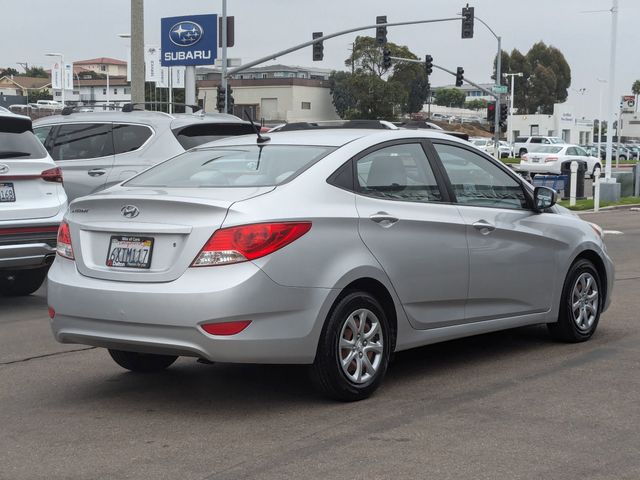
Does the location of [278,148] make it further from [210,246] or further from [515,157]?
[515,157]

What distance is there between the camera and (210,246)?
5.54 m

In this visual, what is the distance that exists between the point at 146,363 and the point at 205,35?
111 feet

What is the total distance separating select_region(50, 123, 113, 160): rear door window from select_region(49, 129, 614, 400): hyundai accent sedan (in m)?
5.56

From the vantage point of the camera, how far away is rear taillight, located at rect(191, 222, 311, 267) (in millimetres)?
5523

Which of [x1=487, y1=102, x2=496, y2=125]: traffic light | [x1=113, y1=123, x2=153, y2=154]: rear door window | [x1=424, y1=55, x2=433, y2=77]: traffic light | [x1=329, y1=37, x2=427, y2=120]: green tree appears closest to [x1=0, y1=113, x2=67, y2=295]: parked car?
[x1=113, y1=123, x2=153, y2=154]: rear door window

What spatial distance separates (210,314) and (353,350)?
3.13 feet

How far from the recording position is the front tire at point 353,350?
580 centimetres

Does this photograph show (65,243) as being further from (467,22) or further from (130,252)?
(467,22)

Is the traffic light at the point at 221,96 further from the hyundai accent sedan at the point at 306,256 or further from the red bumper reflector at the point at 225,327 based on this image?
→ the red bumper reflector at the point at 225,327

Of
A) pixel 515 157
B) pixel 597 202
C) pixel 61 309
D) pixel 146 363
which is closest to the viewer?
pixel 61 309

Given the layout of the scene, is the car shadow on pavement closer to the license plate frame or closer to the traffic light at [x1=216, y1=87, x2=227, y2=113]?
the license plate frame

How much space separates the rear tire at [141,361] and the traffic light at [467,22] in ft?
127

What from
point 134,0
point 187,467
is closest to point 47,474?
point 187,467

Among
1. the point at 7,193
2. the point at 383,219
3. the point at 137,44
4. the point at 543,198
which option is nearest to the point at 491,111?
the point at 137,44
